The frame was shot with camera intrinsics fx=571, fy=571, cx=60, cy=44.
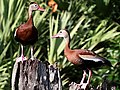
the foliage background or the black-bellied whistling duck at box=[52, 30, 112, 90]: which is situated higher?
the black-bellied whistling duck at box=[52, 30, 112, 90]

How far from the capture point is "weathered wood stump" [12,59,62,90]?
431cm

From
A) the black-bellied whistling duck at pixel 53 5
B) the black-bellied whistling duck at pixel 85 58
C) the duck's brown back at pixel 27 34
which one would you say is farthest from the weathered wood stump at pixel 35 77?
the black-bellied whistling duck at pixel 53 5

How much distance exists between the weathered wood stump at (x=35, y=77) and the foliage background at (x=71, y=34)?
2814mm

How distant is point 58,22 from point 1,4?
907 millimetres

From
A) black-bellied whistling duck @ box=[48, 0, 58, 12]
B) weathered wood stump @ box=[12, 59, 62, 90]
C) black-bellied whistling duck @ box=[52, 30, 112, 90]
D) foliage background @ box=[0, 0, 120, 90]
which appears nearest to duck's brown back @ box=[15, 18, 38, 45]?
black-bellied whistling duck @ box=[52, 30, 112, 90]

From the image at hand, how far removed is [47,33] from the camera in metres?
8.69

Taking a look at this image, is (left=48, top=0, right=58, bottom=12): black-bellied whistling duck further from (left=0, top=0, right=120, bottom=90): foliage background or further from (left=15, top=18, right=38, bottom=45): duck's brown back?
(left=15, top=18, right=38, bottom=45): duck's brown back

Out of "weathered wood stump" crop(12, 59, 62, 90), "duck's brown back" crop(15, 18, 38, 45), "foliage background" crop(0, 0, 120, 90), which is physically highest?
"weathered wood stump" crop(12, 59, 62, 90)

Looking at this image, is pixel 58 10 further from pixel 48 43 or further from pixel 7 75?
pixel 7 75

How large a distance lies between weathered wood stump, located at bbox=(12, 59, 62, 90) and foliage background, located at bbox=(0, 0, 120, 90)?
2814 millimetres

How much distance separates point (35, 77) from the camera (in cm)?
432

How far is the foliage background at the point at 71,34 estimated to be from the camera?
7.81 metres

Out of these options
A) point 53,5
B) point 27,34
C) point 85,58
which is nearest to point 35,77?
point 85,58

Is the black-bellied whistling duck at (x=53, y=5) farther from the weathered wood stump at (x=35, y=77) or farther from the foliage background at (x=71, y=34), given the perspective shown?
the weathered wood stump at (x=35, y=77)
